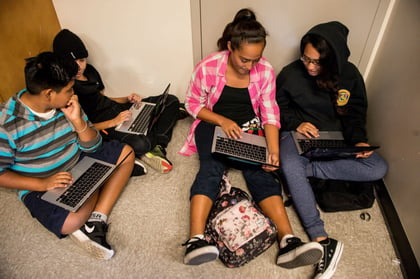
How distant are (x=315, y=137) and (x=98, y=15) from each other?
4.58 ft

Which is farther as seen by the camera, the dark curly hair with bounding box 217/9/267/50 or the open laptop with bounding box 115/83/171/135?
the open laptop with bounding box 115/83/171/135

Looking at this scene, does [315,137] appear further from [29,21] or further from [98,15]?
[29,21]

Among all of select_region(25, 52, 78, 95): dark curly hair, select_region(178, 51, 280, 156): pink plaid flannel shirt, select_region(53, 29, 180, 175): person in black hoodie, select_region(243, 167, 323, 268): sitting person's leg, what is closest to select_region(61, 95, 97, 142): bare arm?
select_region(25, 52, 78, 95): dark curly hair

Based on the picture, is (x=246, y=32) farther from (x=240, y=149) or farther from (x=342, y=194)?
(x=342, y=194)

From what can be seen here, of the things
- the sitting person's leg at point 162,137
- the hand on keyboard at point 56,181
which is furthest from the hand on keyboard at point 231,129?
the hand on keyboard at point 56,181

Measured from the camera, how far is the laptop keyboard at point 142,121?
154 centimetres

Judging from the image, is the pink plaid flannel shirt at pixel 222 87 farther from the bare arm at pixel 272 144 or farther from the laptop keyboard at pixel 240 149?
the laptop keyboard at pixel 240 149

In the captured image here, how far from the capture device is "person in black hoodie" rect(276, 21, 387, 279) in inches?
48.6

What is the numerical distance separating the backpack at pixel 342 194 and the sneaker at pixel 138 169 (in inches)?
35.2

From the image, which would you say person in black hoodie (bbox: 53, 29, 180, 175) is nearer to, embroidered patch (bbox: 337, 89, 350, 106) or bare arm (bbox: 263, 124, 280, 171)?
bare arm (bbox: 263, 124, 280, 171)

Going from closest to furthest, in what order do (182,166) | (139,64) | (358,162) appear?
(358,162) → (182,166) → (139,64)

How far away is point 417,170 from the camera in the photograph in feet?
3.88

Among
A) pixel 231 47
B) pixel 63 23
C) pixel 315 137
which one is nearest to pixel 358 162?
pixel 315 137

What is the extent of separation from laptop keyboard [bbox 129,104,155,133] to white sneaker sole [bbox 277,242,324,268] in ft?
3.12
